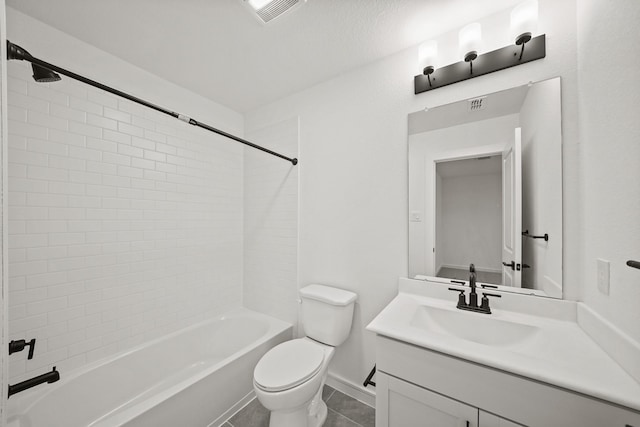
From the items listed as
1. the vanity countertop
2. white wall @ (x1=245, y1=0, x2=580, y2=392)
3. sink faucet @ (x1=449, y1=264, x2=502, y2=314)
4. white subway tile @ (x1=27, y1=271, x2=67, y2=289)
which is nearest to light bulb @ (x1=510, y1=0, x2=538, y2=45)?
white wall @ (x1=245, y1=0, x2=580, y2=392)

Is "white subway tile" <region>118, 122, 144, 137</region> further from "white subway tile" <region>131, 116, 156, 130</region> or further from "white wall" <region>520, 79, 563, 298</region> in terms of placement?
"white wall" <region>520, 79, 563, 298</region>

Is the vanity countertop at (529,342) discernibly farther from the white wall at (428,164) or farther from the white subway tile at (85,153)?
the white subway tile at (85,153)

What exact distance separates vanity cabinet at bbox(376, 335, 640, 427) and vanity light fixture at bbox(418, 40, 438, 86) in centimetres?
149

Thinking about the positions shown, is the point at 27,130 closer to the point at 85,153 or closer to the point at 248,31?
the point at 85,153

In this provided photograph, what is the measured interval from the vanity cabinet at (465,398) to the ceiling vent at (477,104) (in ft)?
4.22

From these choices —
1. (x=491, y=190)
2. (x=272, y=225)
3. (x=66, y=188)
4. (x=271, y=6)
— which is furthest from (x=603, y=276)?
(x=66, y=188)

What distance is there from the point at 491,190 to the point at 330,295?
1.21 m

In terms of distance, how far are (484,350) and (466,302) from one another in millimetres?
485

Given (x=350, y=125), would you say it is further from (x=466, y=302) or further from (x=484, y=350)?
(x=484, y=350)

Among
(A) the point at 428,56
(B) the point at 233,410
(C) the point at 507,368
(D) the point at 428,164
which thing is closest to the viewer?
(C) the point at 507,368

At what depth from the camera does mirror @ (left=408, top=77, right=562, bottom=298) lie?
116 cm

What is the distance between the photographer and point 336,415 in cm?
156

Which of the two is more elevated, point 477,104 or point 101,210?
point 477,104

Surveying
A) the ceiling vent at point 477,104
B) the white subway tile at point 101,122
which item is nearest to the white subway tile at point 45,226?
the white subway tile at point 101,122
